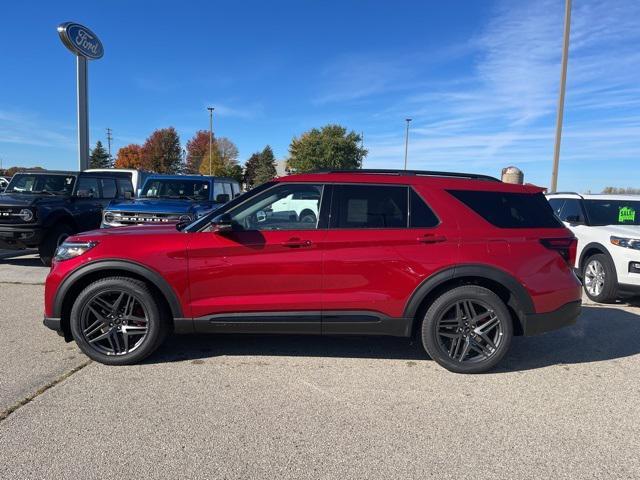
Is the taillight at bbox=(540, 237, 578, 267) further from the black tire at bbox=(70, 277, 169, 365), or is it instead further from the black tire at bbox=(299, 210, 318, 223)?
the black tire at bbox=(70, 277, 169, 365)

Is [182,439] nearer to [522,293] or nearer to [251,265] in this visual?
[251,265]

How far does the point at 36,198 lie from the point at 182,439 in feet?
25.6

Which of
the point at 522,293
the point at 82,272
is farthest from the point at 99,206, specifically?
the point at 522,293

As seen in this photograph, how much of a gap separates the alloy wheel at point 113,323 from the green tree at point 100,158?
306 feet

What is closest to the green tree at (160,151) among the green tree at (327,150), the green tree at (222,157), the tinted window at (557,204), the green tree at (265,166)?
the green tree at (222,157)

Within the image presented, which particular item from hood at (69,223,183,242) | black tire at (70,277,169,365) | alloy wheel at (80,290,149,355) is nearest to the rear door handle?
hood at (69,223,183,242)

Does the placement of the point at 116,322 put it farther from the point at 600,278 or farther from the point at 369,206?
the point at 600,278

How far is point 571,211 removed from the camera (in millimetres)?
8062

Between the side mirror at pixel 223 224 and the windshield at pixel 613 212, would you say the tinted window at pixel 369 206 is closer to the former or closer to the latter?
the side mirror at pixel 223 224

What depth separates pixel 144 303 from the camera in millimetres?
3961

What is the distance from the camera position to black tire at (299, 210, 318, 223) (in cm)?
399

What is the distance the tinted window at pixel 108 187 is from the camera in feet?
35.6

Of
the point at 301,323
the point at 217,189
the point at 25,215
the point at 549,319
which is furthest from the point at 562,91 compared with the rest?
the point at 25,215

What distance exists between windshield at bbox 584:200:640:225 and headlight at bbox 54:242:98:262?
7.40 metres
